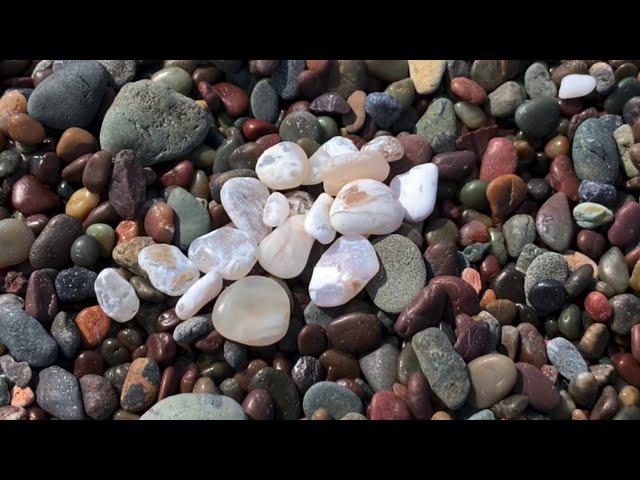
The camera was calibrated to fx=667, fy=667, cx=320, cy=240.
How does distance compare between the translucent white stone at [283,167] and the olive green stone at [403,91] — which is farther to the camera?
the olive green stone at [403,91]

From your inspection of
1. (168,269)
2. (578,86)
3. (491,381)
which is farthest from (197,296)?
(578,86)

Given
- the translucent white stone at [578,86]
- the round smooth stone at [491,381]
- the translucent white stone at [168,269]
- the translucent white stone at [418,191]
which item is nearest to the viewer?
the round smooth stone at [491,381]

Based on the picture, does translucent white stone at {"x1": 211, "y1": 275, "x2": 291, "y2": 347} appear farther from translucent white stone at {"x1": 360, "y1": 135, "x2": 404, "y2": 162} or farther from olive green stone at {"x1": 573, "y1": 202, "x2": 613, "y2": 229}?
olive green stone at {"x1": 573, "y1": 202, "x2": 613, "y2": 229}

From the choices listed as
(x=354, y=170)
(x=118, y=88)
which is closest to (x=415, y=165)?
(x=354, y=170)

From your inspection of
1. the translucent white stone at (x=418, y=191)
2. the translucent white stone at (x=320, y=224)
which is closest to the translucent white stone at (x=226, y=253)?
the translucent white stone at (x=320, y=224)

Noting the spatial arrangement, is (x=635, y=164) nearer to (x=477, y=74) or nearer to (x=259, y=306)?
(x=477, y=74)

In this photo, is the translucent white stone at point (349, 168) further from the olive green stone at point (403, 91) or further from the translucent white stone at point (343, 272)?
the olive green stone at point (403, 91)
